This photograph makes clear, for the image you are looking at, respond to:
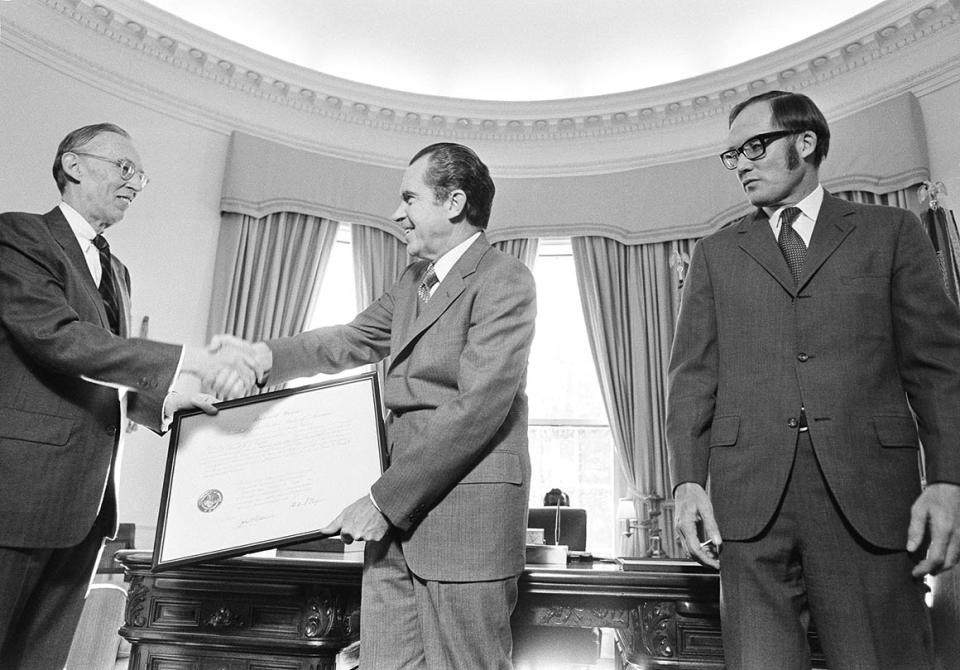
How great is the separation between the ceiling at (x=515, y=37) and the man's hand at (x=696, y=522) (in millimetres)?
4883

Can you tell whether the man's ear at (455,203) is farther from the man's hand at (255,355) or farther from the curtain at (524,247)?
the curtain at (524,247)

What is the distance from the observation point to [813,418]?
1.38 m

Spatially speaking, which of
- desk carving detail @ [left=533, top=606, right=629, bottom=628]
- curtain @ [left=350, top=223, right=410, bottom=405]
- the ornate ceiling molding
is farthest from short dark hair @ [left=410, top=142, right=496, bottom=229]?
the ornate ceiling molding

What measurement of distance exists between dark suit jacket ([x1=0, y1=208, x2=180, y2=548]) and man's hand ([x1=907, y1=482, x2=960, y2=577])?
66.8 inches

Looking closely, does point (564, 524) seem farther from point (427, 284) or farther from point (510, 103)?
point (510, 103)

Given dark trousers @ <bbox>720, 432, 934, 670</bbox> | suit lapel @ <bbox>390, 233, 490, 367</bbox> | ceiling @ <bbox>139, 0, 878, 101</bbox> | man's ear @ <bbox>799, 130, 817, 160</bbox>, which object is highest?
ceiling @ <bbox>139, 0, 878, 101</bbox>

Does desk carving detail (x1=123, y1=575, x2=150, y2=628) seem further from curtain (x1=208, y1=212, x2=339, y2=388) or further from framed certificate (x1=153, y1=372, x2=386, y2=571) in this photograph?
curtain (x1=208, y1=212, x2=339, y2=388)

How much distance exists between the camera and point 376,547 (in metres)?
1.47

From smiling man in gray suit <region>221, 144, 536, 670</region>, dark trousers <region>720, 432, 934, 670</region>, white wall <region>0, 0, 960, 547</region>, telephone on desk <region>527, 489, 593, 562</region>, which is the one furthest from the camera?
white wall <region>0, 0, 960, 547</region>

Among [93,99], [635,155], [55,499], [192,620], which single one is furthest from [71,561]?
[635,155]

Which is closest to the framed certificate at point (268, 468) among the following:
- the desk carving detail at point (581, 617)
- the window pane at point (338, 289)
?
the desk carving detail at point (581, 617)

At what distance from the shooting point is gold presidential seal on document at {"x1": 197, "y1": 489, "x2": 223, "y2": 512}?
167 centimetres

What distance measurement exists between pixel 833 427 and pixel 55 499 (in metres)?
A: 1.74

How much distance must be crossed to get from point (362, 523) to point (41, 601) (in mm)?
896
